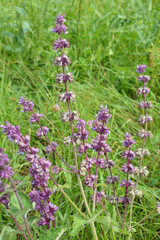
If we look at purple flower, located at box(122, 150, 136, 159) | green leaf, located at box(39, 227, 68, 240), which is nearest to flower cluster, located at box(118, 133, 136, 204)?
purple flower, located at box(122, 150, 136, 159)

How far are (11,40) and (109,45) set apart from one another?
4.04ft

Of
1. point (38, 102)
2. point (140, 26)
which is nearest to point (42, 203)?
point (38, 102)

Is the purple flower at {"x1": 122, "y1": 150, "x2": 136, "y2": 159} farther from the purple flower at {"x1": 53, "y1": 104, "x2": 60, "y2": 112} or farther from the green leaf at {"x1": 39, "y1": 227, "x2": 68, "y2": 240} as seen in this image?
the purple flower at {"x1": 53, "y1": 104, "x2": 60, "y2": 112}

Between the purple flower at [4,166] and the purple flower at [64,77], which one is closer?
the purple flower at [4,166]

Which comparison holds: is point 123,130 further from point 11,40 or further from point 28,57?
point 11,40

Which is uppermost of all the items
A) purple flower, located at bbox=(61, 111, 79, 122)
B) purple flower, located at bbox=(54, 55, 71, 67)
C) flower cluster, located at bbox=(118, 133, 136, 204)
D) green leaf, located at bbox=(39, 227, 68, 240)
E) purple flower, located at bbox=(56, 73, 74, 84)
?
purple flower, located at bbox=(54, 55, 71, 67)

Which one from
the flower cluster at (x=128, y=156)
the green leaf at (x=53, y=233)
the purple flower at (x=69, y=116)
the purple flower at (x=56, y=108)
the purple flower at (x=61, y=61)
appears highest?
the purple flower at (x=61, y=61)

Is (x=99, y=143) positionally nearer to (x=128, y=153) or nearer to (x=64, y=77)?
(x=128, y=153)

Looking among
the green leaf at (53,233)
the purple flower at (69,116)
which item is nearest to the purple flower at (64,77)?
the purple flower at (69,116)

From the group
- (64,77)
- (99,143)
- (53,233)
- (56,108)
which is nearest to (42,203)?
(53,233)

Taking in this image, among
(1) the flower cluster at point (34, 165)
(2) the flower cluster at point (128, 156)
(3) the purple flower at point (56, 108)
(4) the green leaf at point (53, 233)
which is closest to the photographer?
(1) the flower cluster at point (34, 165)

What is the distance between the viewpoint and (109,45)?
3539 mm

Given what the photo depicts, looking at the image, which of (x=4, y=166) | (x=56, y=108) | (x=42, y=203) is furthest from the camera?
(x=56, y=108)

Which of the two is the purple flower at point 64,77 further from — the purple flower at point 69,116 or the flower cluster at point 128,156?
the flower cluster at point 128,156
